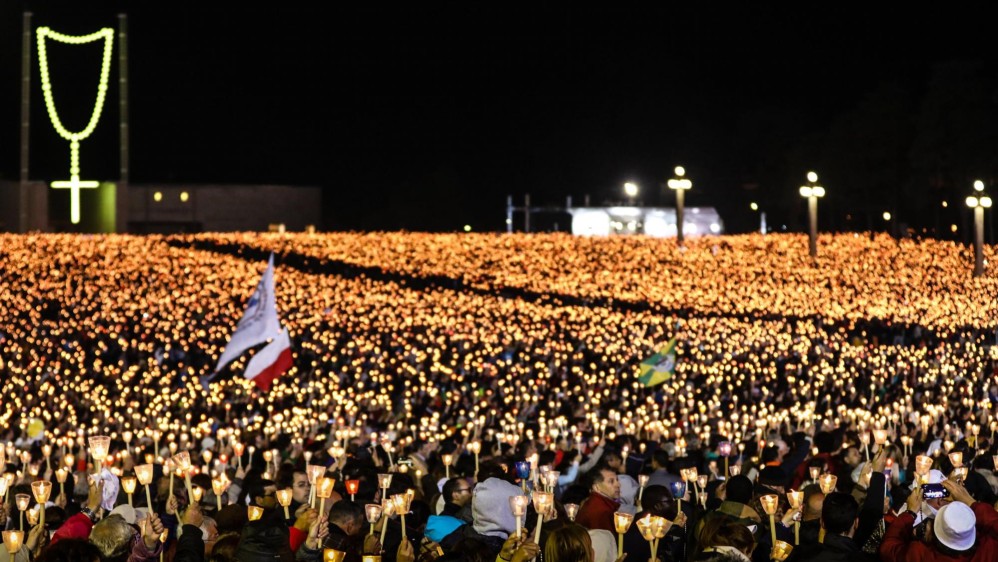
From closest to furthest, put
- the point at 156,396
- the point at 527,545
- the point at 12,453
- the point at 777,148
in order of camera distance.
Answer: the point at 527,545, the point at 12,453, the point at 156,396, the point at 777,148

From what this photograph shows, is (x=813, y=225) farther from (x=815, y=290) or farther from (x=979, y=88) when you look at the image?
(x=979, y=88)

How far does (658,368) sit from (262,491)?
1261 cm

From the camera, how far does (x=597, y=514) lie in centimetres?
894

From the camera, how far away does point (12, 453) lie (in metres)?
18.0

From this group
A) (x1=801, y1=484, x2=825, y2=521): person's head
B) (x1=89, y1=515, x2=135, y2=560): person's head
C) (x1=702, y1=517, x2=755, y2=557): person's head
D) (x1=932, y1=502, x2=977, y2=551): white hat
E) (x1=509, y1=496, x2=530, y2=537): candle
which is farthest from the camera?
(x1=801, y1=484, x2=825, y2=521): person's head

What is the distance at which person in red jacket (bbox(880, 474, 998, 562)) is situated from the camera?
268 inches

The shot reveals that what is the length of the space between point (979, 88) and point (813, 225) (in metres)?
13.3

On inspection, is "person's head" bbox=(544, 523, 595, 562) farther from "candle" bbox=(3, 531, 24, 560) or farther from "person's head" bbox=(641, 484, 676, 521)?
"candle" bbox=(3, 531, 24, 560)

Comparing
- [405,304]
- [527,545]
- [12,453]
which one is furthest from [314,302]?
[527,545]

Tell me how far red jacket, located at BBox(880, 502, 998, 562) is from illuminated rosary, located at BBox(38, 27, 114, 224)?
1564 inches

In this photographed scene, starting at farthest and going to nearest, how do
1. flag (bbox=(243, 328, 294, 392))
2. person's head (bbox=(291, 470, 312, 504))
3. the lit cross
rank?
the lit cross
flag (bbox=(243, 328, 294, 392))
person's head (bbox=(291, 470, 312, 504))

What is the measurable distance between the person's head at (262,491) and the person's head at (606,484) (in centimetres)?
208

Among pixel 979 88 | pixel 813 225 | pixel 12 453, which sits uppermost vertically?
pixel 979 88

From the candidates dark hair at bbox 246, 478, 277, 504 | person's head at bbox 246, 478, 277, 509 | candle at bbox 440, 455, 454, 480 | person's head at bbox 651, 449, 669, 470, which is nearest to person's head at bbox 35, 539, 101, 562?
person's head at bbox 246, 478, 277, 509
